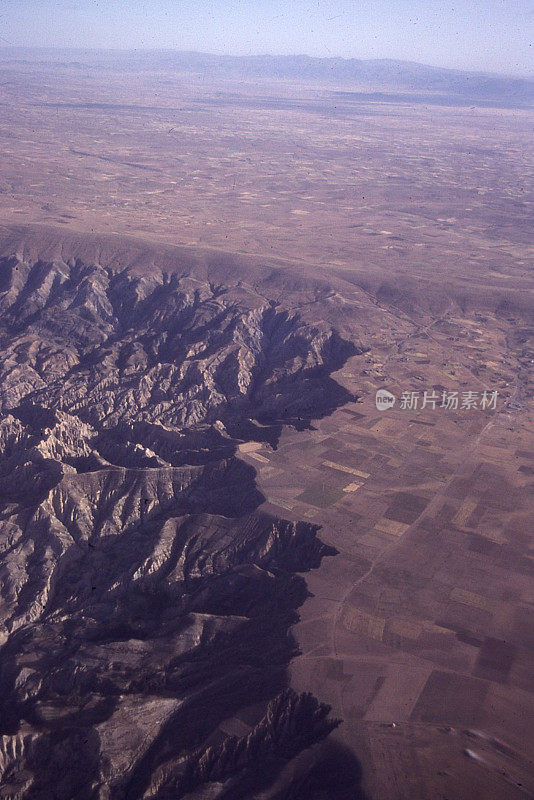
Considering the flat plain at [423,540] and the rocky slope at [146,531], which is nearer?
the flat plain at [423,540]

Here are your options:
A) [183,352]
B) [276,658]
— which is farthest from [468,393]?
[276,658]

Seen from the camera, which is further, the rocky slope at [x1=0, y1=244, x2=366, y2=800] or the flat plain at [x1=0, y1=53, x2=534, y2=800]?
the rocky slope at [x1=0, y1=244, x2=366, y2=800]

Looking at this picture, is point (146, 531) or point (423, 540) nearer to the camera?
point (423, 540)

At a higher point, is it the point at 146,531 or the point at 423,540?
the point at 423,540

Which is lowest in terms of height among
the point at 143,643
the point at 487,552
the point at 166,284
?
the point at 143,643

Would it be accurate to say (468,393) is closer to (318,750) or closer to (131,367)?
(131,367)

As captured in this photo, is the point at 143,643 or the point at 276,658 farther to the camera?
the point at 143,643

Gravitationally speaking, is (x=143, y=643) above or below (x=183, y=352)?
below

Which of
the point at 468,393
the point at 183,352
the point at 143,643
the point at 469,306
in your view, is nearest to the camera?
the point at 143,643
